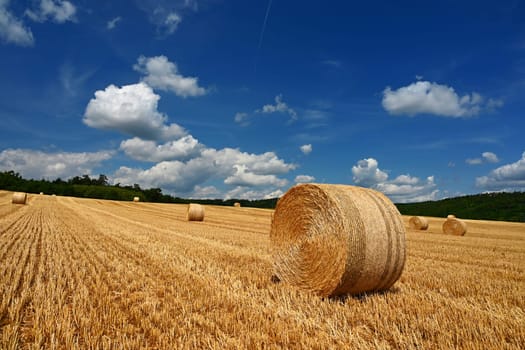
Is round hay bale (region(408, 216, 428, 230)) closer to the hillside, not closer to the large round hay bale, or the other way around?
the large round hay bale

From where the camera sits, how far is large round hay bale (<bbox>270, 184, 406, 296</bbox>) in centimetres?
499

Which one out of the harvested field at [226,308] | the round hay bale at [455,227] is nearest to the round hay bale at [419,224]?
the round hay bale at [455,227]

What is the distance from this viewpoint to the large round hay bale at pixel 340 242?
4988 millimetres

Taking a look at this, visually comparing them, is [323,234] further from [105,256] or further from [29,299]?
[105,256]

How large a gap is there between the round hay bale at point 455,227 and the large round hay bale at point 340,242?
Result: 1774cm

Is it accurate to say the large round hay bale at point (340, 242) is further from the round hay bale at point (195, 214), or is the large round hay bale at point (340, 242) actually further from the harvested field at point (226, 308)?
the round hay bale at point (195, 214)

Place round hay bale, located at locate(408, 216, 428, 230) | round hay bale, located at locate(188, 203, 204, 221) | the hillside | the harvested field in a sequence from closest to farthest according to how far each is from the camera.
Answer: the harvested field, round hay bale, located at locate(188, 203, 204, 221), round hay bale, located at locate(408, 216, 428, 230), the hillside

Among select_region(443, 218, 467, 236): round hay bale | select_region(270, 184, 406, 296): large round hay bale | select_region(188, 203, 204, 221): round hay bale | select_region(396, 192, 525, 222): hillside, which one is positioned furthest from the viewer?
select_region(396, 192, 525, 222): hillside

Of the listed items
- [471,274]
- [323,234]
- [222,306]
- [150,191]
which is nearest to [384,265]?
[323,234]

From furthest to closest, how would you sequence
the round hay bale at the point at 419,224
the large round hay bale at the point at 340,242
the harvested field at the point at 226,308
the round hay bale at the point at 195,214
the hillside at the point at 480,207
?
1. the hillside at the point at 480,207
2. the round hay bale at the point at 419,224
3. the round hay bale at the point at 195,214
4. the large round hay bale at the point at 340,242
5. the harvested field at the point at 226,308

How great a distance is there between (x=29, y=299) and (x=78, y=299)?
2.18 feet

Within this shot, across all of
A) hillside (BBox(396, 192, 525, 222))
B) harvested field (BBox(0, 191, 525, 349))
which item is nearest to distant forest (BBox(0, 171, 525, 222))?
hillside (BBox(396, 192, 525, 222))

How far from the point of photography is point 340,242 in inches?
200

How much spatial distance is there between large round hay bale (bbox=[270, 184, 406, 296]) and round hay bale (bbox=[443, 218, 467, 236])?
17.7 metres
